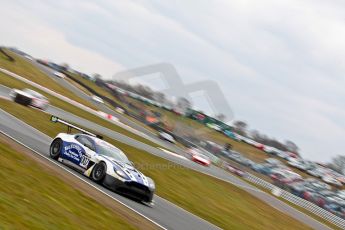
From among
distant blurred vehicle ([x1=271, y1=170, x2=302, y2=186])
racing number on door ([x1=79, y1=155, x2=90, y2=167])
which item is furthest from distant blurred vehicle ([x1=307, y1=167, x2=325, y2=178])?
racing number on door ([x1=79, y1=155, x2=90, y2=167])

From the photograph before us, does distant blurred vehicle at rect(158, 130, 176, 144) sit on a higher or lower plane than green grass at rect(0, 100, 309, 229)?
higher

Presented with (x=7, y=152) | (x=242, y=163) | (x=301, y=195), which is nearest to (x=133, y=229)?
(x=7, y=152)

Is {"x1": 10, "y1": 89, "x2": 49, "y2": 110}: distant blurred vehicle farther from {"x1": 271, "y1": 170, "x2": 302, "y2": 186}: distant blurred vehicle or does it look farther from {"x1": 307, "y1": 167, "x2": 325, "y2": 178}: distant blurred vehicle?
{"x1": 307, "y1": 167, "x2": 325, "y2": 178}: distant blurred vehicle

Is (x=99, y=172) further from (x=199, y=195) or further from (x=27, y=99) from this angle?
(x=27, y=99)

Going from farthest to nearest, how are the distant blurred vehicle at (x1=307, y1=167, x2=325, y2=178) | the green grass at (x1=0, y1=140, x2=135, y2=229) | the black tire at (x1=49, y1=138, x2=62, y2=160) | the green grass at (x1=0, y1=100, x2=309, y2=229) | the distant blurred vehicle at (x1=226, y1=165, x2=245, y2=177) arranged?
the distant blurred vehicle at (x1=307, y1=167, x2=325, y2=178) < the distant blurred vehicle at (x1=226, y1=165, x2=245, y2=177) < the green grass at (x1=0, y1=100, x2=309, y2=229) < the black tire at (x1=49, y1=138, x2=62, y2=160) < the green grass at (x1=0, y1=140, x2=135, y2=229)

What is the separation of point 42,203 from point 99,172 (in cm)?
540

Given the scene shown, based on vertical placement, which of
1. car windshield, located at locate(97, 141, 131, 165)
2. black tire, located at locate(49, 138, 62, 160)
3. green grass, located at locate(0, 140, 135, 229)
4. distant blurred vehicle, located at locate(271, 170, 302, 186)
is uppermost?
distant blurred vehicle, located at locate(271, 170, 302, 186)

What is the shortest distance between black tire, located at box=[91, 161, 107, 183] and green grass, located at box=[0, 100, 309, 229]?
174 inches

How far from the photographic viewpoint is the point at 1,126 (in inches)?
778

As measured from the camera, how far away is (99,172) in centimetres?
1440

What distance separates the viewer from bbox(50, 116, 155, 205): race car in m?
14.0

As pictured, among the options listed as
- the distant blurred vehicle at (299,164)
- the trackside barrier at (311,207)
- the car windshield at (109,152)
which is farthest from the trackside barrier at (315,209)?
the distant blurred vehicle at (299,164)

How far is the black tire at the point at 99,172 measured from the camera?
14238 mm

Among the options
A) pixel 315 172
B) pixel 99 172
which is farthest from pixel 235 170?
pixel 99 172
